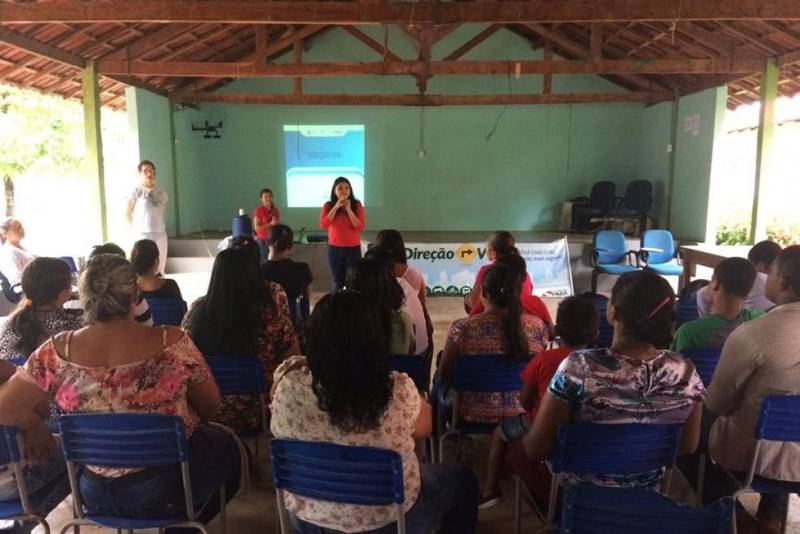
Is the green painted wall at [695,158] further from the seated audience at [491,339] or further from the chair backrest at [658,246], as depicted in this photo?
the seated audience at [491,339]

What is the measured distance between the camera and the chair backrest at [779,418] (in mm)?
1743

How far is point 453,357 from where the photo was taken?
2.44 m

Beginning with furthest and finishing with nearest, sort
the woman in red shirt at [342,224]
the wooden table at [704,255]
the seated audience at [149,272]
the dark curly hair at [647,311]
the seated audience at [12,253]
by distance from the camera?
the wooden table at [704,255] → the woman in red shirt at [342,224] → the seated audience at [12,253] → the seated audience at [149,272] → the dark curly hair at [647,311]

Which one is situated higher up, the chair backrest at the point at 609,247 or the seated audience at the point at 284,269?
the seated audience at the point at 284,269

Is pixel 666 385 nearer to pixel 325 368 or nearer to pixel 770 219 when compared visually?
pixel 325 368

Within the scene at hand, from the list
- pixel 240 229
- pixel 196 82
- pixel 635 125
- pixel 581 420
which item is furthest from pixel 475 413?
pixel 635 125

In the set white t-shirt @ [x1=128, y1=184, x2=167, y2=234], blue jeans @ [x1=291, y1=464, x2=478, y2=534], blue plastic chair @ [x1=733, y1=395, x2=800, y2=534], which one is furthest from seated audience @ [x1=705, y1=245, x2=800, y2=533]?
white t-shirt @ [x1=128, y1=184, x2=167, y2=234]

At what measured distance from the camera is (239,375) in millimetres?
2203

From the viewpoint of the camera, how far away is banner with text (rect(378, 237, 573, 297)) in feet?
22.5

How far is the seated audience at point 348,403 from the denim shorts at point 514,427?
0.69 meters

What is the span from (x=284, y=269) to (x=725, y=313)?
2494mm

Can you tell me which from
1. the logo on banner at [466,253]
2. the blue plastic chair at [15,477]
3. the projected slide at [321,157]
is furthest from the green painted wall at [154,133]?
the blue plastic chair at [15,477]

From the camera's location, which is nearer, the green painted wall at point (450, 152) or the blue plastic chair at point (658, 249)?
the blue plastic chair at point (658, 249)

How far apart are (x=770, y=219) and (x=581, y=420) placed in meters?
10.2
